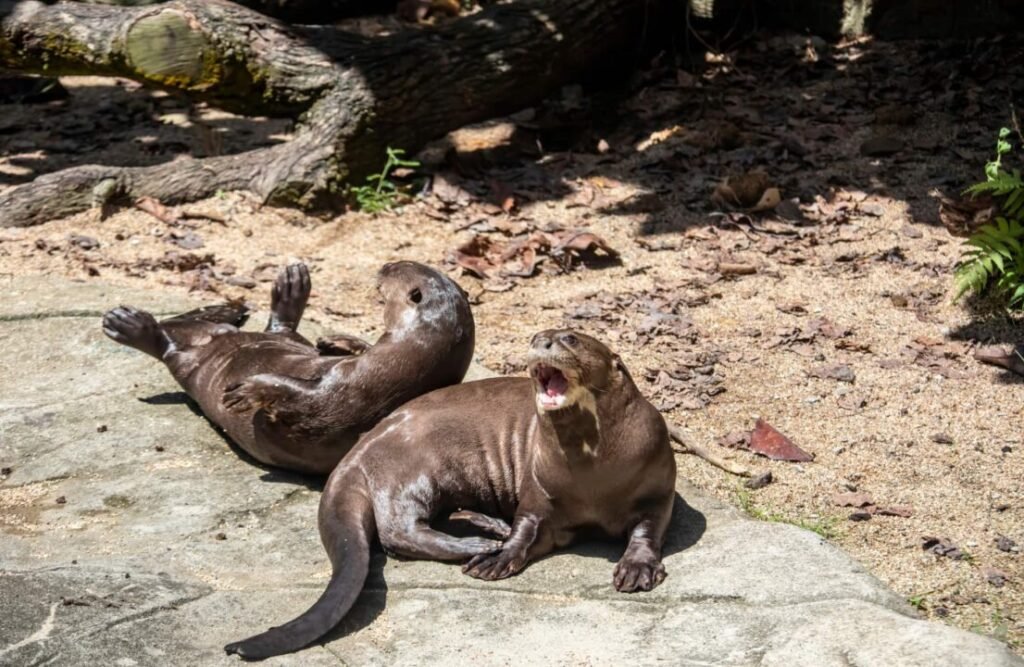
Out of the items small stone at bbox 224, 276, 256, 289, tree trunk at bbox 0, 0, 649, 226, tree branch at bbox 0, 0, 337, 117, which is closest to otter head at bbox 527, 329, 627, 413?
small stone at bbox 224, 276, 256, 289

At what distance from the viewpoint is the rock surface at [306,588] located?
3.38 metres

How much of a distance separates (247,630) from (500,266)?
3705mm

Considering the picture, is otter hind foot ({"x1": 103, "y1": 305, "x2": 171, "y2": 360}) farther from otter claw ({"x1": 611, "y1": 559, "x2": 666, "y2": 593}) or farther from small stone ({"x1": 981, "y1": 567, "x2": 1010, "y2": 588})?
small stone ({"x1": 981, "y1": 567, "x2": 1010, "y2": 588})

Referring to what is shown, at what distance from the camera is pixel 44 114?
9.42 metres

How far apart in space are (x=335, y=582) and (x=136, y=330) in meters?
2.09

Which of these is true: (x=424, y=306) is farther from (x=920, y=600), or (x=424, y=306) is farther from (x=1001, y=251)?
(x=1001, y=251)

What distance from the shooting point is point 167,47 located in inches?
297

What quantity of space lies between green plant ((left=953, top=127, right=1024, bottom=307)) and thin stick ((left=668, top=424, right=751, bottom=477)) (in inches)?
58.6

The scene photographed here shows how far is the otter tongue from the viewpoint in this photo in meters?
3.96

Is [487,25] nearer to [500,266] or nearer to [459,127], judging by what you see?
[459,127]

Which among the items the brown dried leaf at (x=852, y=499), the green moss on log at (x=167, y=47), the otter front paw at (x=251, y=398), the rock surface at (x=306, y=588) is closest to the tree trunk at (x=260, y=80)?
the green moss on log at (x=167, y=47)

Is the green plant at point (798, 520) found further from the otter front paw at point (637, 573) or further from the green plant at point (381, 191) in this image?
the green plant at point (381, 191)

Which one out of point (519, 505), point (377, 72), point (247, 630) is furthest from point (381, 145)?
point (247, 630)

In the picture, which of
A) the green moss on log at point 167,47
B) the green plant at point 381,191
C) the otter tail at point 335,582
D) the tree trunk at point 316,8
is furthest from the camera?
the tree trunk at point 316,8
